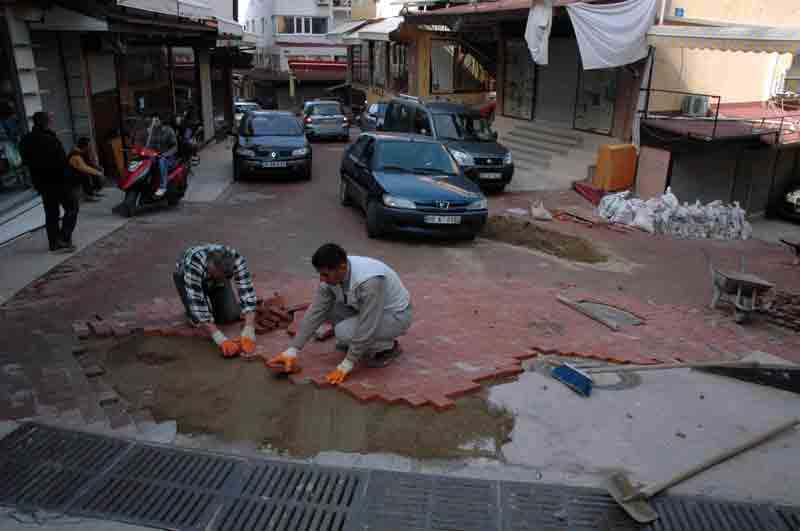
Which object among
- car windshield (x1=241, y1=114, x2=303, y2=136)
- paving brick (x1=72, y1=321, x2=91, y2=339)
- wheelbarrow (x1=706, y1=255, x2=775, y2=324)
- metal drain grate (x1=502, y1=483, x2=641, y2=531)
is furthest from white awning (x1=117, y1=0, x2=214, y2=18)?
metal drain grate (x1=502, y1=483, x2=641, y2=531)

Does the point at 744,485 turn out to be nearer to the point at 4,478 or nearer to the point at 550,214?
the point at 4,478

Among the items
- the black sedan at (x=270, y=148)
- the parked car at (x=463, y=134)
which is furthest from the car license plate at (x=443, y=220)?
the black sedan at (x=270, y=148)

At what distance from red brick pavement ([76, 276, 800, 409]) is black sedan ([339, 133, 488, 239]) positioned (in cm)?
161

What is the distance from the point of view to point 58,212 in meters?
8.62

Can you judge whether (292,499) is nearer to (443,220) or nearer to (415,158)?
(443,220)

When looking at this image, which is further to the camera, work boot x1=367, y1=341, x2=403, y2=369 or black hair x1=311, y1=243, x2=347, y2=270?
work boot x1=367, y1=341, x2=403, y2=369

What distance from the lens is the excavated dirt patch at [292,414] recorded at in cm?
438

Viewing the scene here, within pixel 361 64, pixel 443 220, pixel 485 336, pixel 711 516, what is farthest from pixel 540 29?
pixel 361 64

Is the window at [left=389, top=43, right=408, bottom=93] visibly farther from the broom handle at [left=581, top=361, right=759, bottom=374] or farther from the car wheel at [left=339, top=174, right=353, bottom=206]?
the broom handle at [left=581, top=361, right=759, bottom=374]

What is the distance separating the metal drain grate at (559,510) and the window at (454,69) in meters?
25.7

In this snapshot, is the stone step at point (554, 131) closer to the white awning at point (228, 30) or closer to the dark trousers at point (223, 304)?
the white awning at point (228, 30)

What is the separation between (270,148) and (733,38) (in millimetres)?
10312

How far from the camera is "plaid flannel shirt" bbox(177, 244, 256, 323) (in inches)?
215

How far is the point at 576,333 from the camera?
6.80 metres
